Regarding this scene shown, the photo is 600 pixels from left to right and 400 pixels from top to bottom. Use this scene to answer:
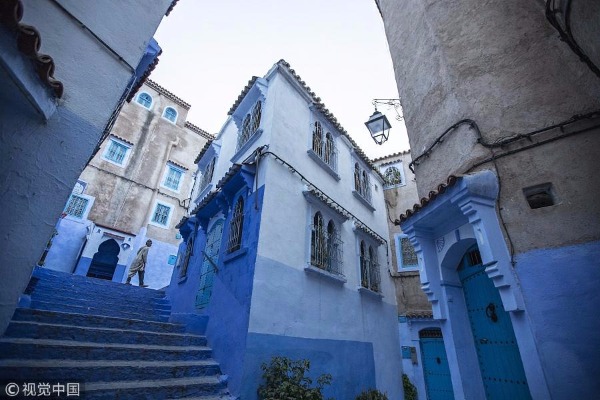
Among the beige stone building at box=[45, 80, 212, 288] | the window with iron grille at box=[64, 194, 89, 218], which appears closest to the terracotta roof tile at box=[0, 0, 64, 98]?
the beige stone building at box=[45, 80, 212, 288]

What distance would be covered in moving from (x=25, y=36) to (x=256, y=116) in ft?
22.7

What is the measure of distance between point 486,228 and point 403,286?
31.3ft

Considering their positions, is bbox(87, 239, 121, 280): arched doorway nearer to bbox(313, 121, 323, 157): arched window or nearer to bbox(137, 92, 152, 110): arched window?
bbox(137, 92, 152, 110): arched window

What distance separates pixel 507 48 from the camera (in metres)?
5.33

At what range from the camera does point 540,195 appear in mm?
4180

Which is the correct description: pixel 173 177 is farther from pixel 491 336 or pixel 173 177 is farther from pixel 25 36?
pixel 491 336

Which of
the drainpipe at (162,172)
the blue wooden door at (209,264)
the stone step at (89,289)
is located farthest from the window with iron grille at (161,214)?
the blue wooden door at (209,264)

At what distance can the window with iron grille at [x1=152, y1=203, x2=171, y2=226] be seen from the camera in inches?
695

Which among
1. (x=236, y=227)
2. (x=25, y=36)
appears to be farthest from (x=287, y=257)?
(x=25, y=36)

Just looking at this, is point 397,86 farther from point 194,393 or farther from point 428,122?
point 194,393

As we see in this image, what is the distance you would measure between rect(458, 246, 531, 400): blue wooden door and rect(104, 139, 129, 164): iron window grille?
20143 millimetres

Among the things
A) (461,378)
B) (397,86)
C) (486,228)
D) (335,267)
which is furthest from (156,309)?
(397,86)

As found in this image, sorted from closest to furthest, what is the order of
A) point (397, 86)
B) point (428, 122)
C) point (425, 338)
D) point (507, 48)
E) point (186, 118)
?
point (507, 48) < point (428, 122) < point (397, 86) < point (425, 338) < point (186, 118)

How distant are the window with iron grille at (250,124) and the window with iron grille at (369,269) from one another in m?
5.99
